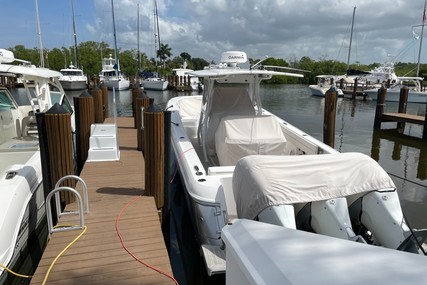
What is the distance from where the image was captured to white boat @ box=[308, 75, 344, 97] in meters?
30.1

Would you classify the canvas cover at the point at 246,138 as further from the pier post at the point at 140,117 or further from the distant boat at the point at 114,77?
the distant boat at the point at 114,77

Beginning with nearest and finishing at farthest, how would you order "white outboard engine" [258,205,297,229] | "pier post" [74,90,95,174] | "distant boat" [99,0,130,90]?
"white outboard engine" [258,205,297,229] < "pier post" [74,90,95,174] < "distant boat" [99,0,130,90]

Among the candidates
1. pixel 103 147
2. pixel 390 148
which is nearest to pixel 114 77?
pixel 390 148

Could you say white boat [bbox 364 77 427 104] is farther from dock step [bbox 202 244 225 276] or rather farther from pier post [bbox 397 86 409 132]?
dock step [bbox 202 244 225 276]

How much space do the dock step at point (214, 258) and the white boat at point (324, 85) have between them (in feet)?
91.7

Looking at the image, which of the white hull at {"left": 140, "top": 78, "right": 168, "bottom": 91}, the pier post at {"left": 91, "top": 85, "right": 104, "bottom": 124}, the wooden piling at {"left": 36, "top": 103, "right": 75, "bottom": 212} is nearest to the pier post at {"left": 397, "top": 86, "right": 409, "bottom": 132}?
the pier post at {"left": 91, "top": 85, "right": 104, "bottom": 124}

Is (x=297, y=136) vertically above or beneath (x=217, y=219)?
above

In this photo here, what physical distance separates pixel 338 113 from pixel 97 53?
47.7 metres

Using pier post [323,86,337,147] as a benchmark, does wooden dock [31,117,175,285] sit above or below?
below

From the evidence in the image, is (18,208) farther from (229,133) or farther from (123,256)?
(229,133)

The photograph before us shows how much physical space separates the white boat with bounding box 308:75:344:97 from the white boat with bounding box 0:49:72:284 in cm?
2678

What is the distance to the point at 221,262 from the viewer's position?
10.9 ft

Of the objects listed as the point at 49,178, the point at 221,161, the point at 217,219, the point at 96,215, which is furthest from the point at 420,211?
the point at 49,178

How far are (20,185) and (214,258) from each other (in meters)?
2.43
